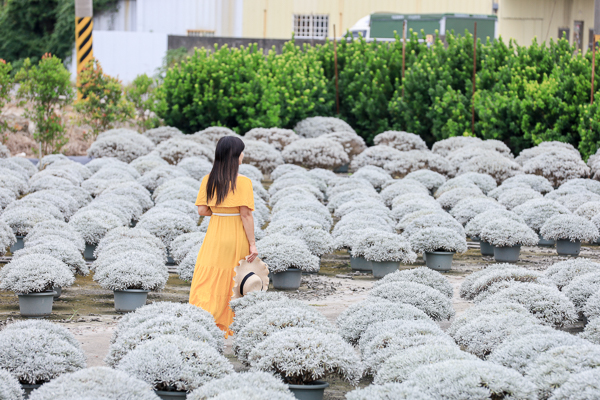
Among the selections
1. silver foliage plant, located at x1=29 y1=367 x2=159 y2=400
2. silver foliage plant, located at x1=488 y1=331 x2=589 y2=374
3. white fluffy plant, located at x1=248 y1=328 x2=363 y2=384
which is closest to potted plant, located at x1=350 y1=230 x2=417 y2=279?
silver foliage plant, located at x1=488 y1=331 x2=589 y2=374

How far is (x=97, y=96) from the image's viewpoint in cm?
1819

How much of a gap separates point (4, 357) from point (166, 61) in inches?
982

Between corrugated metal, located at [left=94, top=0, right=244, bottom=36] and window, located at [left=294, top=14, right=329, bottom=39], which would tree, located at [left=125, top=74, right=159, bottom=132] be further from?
window, located at [left=294, top=14, right=329, bottom=39]

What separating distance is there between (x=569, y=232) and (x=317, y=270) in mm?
4115

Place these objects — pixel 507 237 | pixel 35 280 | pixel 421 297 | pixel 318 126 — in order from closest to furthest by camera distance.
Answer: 1. pixel 421 297
2. pixel 35 280
3. pixel 507 237
4. pixel 318 126

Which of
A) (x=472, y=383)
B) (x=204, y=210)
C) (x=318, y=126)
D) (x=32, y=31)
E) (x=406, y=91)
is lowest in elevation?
(x=472, y=383)

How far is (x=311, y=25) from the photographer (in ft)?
106

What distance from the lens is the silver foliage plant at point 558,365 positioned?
4113 mm

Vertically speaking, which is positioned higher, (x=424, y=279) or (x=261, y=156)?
(x=261, y=156)

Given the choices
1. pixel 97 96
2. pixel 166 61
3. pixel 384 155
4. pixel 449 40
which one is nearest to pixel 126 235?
pixel 384 155

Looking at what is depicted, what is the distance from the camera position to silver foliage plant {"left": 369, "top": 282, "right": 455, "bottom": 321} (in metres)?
6.16

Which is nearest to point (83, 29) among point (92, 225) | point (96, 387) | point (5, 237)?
point (92, 225)

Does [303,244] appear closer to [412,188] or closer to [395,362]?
[395,362]

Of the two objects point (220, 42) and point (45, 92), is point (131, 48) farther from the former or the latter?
point (45, 92)
